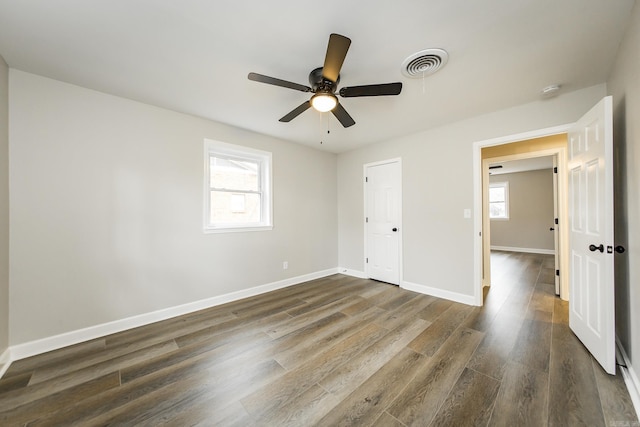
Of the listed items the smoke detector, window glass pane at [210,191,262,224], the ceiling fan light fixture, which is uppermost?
the smoke detector

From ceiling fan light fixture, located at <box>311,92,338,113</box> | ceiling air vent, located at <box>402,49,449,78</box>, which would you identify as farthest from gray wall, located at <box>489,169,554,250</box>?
ceiling fan light fixture, located at <box>311,92,338,113</box>

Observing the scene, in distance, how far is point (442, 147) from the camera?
3432 mm

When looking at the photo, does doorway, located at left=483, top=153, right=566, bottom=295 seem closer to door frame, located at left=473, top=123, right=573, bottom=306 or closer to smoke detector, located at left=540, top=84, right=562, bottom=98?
door frame, located at left=473, top=123, right=573, bottom=306

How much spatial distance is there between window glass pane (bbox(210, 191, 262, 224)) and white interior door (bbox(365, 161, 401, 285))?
79.1 inches

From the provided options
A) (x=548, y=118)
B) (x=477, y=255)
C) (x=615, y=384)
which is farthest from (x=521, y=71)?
(x=615, y=384)

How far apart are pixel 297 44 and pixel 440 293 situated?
11.4 ft

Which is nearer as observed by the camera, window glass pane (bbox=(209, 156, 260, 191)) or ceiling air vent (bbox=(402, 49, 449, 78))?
ceiling air vent (bbox=(402, 49, 449, 78))

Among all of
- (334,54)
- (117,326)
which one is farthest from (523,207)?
(117,326)

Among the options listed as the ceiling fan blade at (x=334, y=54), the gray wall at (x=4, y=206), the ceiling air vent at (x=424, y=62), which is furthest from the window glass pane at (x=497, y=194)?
the gray wall at (x=4, y=206)

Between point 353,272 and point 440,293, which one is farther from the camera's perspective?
point 353,272

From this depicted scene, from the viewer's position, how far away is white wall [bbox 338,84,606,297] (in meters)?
2.74

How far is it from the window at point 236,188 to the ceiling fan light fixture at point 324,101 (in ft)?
5.95

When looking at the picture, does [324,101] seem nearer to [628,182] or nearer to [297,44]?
[297,44]

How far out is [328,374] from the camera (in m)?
1.82
